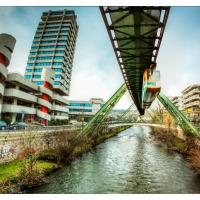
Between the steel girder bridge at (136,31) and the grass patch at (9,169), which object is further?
the grass patch at (9,169)

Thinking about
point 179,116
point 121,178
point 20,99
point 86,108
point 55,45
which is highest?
point 55,45

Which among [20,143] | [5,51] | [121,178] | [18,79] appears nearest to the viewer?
[121,178]

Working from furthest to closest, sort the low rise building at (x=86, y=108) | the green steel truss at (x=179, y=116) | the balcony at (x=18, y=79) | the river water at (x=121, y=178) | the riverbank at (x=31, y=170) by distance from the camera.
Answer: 1. the low rise building at (x=86, y=108)
2. the balcony at (x=18, y=79)
3. the green steel truss at (x=179, y=116)
4. the river water at (x=121, y=178)
5. the riverbank at (x=31, y=170)

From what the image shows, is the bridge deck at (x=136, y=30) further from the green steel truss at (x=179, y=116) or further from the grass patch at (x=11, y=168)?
the green steel truss at (x=179, y=116)

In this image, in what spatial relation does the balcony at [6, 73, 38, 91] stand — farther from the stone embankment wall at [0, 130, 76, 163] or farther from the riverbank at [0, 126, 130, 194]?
the riverbank at [0, 126, 130, 194]

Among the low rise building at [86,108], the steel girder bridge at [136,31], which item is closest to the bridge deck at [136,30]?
the steel girder bridge at [136,31]

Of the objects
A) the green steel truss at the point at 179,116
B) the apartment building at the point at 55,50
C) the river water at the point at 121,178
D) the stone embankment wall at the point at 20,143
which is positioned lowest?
the river water at the point at 121,178

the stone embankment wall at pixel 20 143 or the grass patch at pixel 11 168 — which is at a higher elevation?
the stone embankment wall at pixel 20 143

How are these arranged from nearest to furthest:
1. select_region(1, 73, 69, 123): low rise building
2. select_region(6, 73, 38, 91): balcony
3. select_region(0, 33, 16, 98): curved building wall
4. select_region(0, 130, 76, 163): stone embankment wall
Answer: select_region(0, 130, 76, 163): stone embankment wall < select_region(0, 33, 16, 98): curved building wall < select_region(6, 73, 38, 91): balcony < select_region(1, 73, 69, 123): low rise building

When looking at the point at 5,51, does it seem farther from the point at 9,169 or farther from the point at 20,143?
the point at 9,169

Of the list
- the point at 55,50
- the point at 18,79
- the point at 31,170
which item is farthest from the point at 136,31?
the point at 55,50

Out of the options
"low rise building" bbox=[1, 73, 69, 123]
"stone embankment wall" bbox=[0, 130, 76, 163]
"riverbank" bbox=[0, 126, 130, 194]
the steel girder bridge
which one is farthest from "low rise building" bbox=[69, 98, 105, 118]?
the steel girder bridge

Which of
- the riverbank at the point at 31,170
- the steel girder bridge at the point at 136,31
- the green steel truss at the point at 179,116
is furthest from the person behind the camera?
the green steel truss at the point at 179,116
